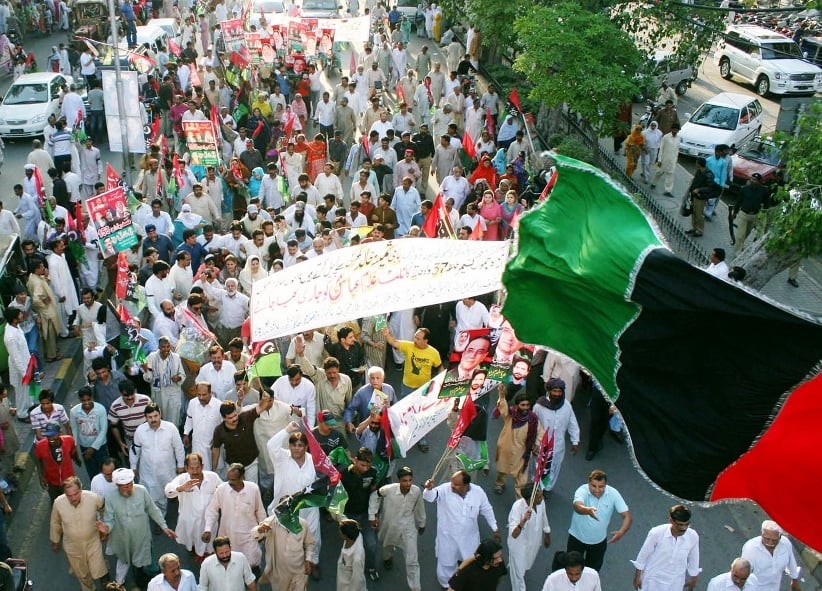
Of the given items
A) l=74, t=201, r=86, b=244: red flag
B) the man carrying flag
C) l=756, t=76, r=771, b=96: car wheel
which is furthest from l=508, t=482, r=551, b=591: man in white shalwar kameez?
l=756, t=76, r=771, b=96: car wheel

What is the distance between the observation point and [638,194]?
1744 cm

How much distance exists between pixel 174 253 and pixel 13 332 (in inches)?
110

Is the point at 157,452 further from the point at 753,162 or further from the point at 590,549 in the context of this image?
the point at 753,162

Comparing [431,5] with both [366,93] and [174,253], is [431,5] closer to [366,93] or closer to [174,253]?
[366,93]

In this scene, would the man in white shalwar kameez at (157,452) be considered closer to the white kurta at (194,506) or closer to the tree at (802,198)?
the white kurta at (194,506)

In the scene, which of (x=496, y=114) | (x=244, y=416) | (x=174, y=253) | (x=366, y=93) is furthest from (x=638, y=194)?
(x=244, y=416)

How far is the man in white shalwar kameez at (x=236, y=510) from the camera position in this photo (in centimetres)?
841

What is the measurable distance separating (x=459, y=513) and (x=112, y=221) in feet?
21.1

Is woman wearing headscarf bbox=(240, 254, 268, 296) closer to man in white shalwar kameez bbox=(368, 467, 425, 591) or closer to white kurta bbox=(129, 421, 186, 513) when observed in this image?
white kurta bbox=(129, 421, 186, 513)

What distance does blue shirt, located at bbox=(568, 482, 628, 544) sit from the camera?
8.40 metres

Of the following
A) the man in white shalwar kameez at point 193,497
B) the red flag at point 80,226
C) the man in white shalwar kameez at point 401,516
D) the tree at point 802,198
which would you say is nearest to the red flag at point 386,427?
the man in white shalwar kameez at point 401,516

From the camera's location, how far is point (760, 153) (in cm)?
1886

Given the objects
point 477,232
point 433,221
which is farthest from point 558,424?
point 477,232

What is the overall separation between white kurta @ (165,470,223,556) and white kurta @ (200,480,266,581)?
0.57 ft
